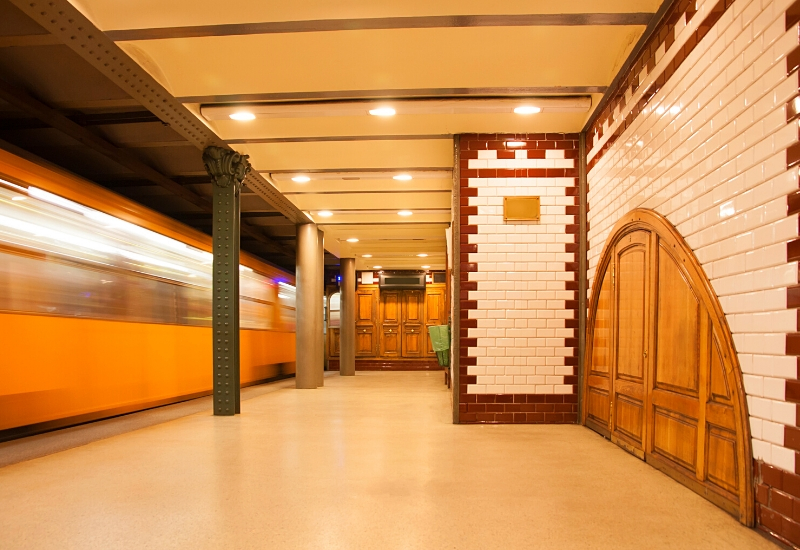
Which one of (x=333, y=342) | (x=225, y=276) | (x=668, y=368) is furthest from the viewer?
(x=333, y=342)

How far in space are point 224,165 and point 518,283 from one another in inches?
136

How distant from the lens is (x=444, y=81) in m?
4.86

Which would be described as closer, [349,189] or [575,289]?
[575,289]

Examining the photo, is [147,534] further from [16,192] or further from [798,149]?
[16,192]

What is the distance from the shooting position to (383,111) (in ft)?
17.6

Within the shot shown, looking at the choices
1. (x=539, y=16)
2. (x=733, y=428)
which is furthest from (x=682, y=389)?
(x=539, y=16)

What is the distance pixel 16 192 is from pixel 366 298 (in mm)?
13308

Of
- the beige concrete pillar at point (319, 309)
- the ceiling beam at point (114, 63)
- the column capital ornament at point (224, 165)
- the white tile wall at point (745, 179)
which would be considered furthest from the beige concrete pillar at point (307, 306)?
the white tile wall at point (745, 179)

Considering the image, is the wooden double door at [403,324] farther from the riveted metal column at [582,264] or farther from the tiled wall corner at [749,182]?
the tiled wall corner at [749,182]

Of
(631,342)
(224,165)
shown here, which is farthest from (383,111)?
(631,342)

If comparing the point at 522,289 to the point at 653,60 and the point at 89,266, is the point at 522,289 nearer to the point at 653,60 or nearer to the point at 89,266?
the point at 653,60

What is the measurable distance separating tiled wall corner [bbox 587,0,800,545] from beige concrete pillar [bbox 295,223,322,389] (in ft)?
24.6

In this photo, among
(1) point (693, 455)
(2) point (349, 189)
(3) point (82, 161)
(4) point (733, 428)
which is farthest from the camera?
(2) point (349, 189)

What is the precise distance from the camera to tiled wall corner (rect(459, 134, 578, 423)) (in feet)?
19.6
